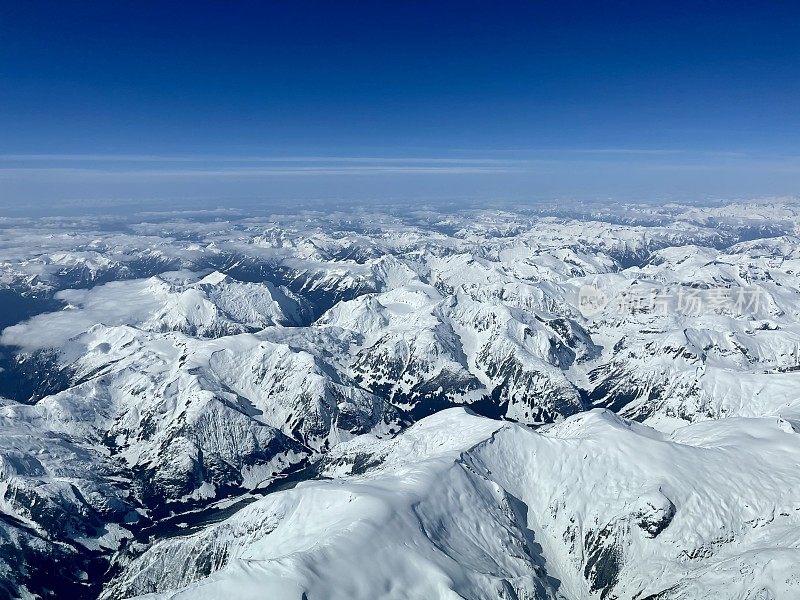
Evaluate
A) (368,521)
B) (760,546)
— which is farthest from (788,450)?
(368,521)

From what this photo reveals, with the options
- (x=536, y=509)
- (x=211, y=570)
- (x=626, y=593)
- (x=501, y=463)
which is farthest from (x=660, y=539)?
(x=211, y=570)

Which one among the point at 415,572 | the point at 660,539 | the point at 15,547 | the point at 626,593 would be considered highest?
the point at 415,572

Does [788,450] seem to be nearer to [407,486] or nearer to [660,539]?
[660,539]

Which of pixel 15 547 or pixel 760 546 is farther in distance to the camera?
pixel 15 547

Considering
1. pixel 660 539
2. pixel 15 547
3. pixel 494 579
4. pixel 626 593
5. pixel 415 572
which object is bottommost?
pixel 15 547

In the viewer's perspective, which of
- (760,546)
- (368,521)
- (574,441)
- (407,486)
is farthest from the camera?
(574,441)

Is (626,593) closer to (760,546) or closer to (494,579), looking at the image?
(760,546)

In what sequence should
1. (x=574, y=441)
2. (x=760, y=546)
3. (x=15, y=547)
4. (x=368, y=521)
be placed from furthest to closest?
(x=15, y=547)
(x=574, y=441)
(x=760, y=546)
(x=368, y=521)

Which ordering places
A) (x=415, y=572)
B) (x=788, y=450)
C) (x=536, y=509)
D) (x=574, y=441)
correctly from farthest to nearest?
(x=574, y=441), (x=536, y=509), (x=788, y=450), (x=415, y=572)

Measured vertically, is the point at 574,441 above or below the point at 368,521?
below
